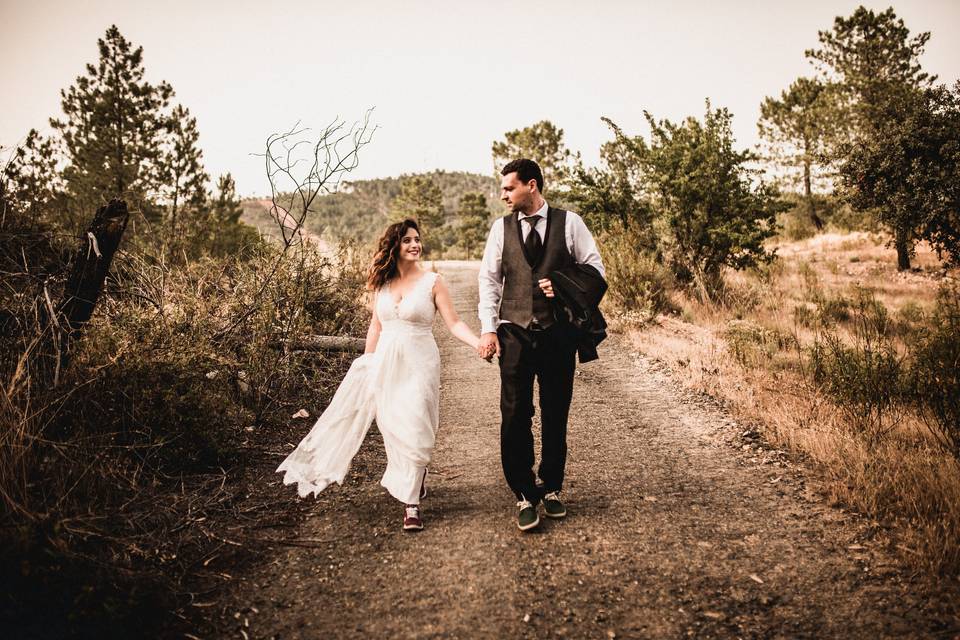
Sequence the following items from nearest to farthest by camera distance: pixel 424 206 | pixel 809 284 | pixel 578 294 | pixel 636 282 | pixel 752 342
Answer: pixel 578 294 → pixel 752 342 → pixel 636 282 → pixel 809 284 → pixel 424 206

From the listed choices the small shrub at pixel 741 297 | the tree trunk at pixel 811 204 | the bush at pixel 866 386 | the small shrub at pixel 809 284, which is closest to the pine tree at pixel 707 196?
the small shrub at pixel 741 297

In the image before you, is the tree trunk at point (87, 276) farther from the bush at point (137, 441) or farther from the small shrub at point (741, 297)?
the small shrub at point (741, 297)

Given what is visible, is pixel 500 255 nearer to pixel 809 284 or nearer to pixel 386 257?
pixel 386 257

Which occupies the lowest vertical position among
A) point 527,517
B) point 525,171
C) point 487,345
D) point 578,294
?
point 527,517

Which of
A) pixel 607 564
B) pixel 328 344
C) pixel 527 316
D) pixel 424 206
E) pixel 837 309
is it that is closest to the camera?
pixel 607 564

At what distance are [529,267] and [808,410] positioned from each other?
3.37 metres

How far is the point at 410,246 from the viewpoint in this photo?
3.81 m

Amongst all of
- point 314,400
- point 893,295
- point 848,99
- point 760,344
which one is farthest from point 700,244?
point 848,99

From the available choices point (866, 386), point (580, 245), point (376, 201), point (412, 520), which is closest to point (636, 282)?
point (866, 386)

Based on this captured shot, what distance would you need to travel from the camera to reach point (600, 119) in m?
13.5

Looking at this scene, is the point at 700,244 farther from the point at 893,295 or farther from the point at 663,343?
the point at 893,295

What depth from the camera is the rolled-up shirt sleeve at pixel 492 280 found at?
139 inches

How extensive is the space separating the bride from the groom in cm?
32

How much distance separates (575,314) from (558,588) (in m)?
1.56
